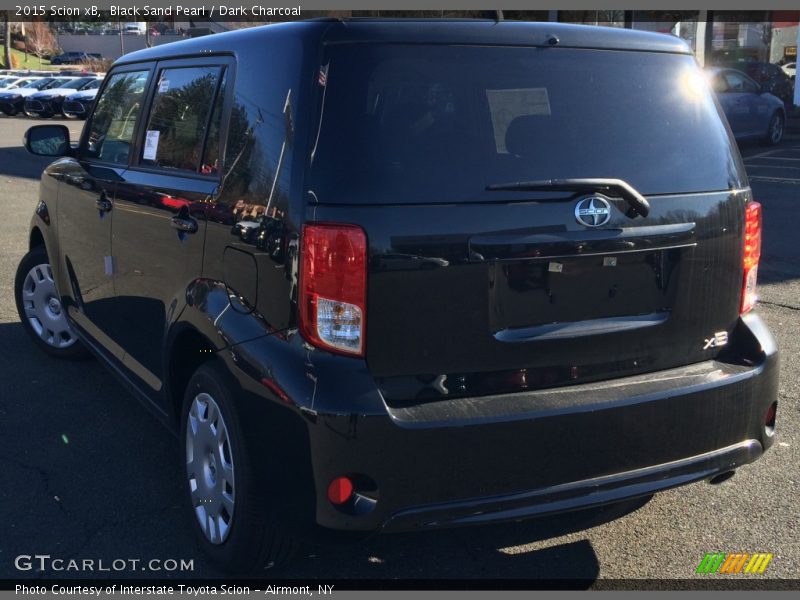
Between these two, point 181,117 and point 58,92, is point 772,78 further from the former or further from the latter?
point 58,92

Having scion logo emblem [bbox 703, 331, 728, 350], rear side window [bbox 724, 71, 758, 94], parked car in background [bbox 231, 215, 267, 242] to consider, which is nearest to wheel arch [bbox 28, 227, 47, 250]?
parked car in background [bbox 231, 215, 267, 242]

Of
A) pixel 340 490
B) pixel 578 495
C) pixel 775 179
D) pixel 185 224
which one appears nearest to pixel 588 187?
pixel 578 495

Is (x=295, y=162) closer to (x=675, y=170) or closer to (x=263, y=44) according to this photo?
(x=263, y=44)

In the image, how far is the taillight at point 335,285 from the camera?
2896mm

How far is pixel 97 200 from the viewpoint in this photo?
4676 millimetres

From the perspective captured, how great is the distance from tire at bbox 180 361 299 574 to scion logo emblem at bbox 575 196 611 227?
1.30 m

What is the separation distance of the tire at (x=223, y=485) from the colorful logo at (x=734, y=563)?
1542 millimetres

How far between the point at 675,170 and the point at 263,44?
1.51m

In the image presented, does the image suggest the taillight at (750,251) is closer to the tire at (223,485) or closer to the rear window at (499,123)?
the rear window at (499,123)

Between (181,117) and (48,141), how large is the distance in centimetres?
171

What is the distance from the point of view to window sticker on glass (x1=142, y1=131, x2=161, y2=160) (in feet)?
13.8

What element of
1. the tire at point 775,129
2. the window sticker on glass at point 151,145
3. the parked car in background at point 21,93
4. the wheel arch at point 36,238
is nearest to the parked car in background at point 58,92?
the parked car in background at point 21,93

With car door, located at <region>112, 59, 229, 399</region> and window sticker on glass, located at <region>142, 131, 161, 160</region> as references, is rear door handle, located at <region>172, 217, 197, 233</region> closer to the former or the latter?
car door, located at <region>112, 59, 229, 399</region>

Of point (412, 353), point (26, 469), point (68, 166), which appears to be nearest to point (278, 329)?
point (412, 353)
